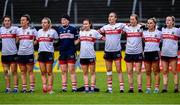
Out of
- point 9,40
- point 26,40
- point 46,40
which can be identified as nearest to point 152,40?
point 46,40

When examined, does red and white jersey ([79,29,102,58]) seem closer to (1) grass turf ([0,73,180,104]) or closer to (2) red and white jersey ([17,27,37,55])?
(1) grass turf ([0,73,180,104])

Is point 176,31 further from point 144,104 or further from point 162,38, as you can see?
point 144,104

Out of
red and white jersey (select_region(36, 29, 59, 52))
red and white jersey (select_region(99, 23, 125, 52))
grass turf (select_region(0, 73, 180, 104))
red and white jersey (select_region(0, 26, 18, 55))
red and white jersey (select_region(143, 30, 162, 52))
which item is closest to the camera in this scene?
grass turf (select_region(0, 73, 180, 104))

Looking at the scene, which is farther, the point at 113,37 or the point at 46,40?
the point at 113,37

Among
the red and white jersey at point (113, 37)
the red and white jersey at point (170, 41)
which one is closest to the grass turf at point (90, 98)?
the red and white jersey at point (170, 41)

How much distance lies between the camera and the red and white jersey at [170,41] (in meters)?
21.6

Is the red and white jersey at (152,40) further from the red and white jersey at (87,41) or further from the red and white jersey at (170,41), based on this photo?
the red and white jersey at (87,41)

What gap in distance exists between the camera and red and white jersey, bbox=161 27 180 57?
851 inches

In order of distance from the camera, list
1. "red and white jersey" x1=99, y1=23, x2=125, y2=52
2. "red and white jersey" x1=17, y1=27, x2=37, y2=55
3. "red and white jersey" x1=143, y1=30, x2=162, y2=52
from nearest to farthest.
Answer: "red and white jersey" x1=143, y1=30, x2=162, y2=52 < "red and white jersey" x1=99, y1=23, x2=125, y2=52 < "red and white jersey" x1=17, y1=27, x2=37, y2=55

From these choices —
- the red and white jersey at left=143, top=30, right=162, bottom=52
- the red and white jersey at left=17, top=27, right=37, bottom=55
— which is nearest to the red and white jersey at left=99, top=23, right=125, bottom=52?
the red and white jersey at left=143, top=30, right=162, bottom=52

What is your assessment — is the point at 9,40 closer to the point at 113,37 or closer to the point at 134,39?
the point at 113,37

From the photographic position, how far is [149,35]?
2153 centimetres

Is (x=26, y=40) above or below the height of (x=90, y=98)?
above

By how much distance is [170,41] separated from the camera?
21.7 metres
